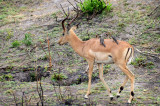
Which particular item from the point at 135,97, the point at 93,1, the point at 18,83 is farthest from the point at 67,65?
the point at 93,1

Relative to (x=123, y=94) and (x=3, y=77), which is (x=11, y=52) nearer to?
(x=3, y=77)

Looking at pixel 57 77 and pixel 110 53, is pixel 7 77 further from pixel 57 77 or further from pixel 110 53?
pixel 110 53

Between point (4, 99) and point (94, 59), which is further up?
point (94, 59)

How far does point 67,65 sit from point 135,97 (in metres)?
3.02

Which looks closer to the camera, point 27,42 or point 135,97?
point 135,97

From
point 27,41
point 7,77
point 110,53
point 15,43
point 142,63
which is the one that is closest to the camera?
point 110,53

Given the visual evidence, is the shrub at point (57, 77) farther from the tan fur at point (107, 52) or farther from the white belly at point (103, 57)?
the white belly at point (103, 57)

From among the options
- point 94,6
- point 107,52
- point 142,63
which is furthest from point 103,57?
point 94,6

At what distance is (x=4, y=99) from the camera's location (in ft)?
19.6

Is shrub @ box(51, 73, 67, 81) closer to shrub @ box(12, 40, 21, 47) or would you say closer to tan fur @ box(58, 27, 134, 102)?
tan fur @ box(58, 27, 134, 102)

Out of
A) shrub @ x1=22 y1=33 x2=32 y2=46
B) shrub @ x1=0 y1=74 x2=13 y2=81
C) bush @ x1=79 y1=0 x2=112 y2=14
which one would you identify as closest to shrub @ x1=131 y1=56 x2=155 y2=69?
bush @ x1=79 y1=0 x2=112 y2=14

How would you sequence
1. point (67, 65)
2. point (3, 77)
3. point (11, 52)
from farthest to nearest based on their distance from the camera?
1. point (11, 52)
2. point (67, 65)
3. point (3, 77)

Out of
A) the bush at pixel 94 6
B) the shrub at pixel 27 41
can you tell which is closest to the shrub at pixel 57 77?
the shrub at pixel 27 41

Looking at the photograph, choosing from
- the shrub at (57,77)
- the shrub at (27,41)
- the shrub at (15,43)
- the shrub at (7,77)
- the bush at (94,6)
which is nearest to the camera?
the shrub at (57,77)
